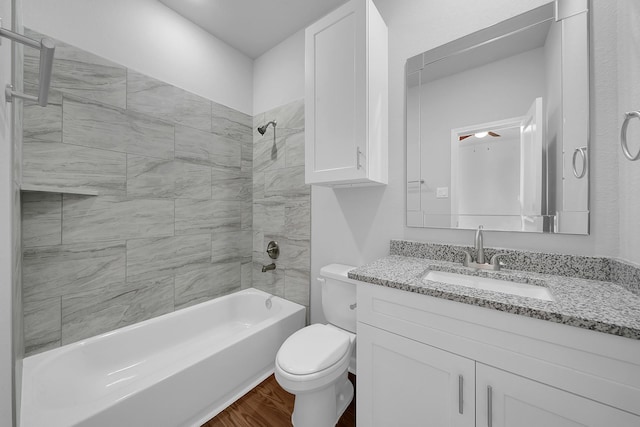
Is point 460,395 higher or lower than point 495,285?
lower

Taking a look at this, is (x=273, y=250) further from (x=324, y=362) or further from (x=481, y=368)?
(x=481, y=368)

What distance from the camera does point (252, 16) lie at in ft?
6.43

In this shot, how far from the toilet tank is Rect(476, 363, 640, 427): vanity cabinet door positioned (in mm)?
794

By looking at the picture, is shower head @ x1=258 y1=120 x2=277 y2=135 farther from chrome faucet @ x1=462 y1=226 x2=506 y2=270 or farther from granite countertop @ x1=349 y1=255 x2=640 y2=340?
chrome faucet @ x1=462 y1=226 x2=506 y2=270

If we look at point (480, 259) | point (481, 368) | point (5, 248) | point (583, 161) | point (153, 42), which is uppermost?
point (153, 42)

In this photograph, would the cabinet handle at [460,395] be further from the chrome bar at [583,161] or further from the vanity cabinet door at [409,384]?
the chrome bar at [583,161]

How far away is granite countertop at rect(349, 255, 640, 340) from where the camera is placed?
0.65 metres

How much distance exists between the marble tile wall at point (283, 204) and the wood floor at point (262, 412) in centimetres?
68

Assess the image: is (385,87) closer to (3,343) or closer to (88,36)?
(88,36)

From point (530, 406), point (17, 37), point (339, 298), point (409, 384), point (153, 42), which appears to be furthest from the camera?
point (153, 42)

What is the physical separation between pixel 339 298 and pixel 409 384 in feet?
2.24

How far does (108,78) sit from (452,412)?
259 cm

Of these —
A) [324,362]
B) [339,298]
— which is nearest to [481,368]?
[324,362]

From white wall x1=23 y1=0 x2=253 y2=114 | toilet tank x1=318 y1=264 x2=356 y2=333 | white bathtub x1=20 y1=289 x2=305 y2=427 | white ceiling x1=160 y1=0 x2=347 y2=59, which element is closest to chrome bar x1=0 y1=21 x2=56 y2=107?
white wall x1=23 y1=0 x2=253 y2=114
